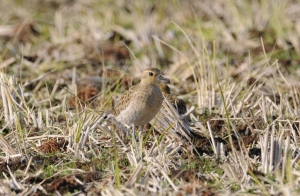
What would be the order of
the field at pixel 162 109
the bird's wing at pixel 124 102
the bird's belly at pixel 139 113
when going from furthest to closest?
the bird's wing at pixel 124 102 → the bird's belly at pixel 139 113 → the field at pixel 162 109

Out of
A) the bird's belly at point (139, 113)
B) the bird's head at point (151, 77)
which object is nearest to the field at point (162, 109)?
the bird's belly at point (139, 113)

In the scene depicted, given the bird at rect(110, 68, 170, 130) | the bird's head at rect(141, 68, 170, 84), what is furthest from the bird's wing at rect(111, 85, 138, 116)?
the bird's head at rect(141, 68, 170, 84)

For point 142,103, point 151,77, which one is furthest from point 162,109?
point 142,103

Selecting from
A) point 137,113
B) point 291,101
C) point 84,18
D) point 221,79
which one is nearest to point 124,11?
point 84,18

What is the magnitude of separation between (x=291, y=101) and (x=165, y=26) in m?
4.47

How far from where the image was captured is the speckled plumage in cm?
682

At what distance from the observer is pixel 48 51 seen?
36.6 feet

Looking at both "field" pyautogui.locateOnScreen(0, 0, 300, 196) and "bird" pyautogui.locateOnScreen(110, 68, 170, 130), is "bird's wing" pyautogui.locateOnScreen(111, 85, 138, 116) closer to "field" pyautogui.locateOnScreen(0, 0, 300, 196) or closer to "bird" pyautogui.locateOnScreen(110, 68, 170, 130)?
"bird" pyautogui.locateOnScreen(110, 68, 170, 130)

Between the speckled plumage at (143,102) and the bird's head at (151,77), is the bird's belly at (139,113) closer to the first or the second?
the speckled plumage at (143,102)

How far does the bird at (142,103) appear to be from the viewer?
6.82 metres

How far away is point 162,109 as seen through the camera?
738 centimetres

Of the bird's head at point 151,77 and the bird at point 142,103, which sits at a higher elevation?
the bird's head at point 151,77

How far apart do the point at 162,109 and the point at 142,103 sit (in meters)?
0.58

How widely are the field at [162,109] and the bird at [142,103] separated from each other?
0.51 feet
